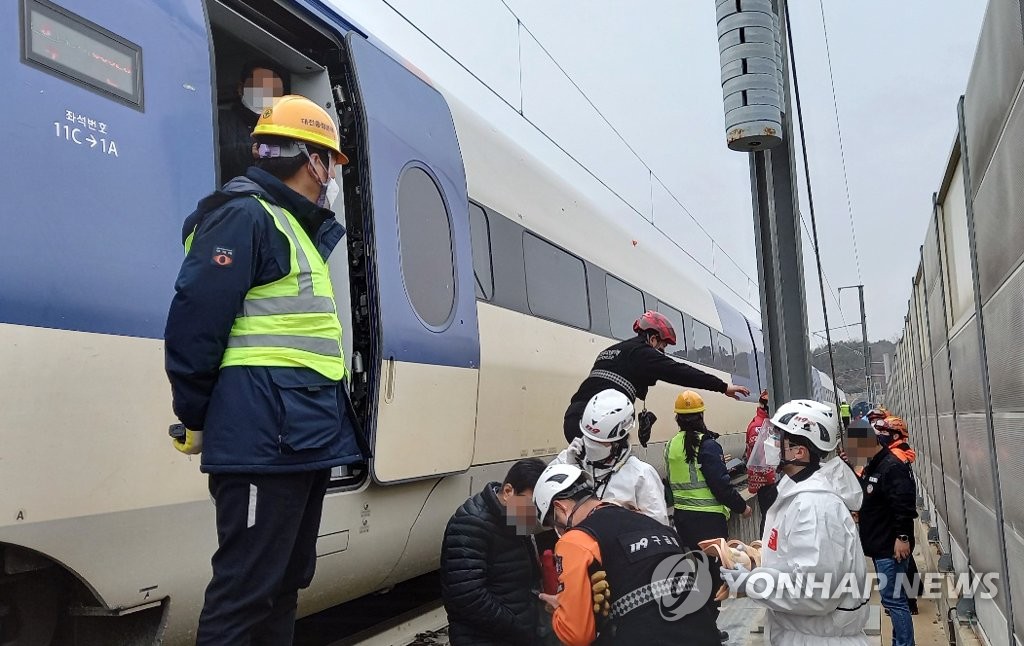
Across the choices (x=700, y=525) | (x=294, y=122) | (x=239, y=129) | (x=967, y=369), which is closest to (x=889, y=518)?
(x=700, y=525)

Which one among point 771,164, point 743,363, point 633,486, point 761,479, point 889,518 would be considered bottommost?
point 889,518

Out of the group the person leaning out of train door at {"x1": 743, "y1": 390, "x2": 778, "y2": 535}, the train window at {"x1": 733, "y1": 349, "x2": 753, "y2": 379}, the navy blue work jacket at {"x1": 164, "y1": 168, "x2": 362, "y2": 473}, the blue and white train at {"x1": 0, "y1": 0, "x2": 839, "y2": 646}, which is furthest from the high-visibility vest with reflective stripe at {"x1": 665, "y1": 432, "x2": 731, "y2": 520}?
the train window at {"x1": 733, "y1": 349, "x2": 753, "y2": 379}

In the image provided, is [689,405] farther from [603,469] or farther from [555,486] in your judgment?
[555,486]

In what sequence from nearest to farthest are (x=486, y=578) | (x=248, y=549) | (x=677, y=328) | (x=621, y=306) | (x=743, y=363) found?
(x=248, y=549), (x=486, y=578), (x=621, y=306), (x=677, y=328), (x=743, y=363)

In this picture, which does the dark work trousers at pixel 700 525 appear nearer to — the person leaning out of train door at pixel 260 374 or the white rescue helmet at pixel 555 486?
the white rescue helmet at pixel 555 486

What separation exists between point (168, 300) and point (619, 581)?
67.0 inches

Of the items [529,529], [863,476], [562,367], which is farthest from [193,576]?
[863,476]

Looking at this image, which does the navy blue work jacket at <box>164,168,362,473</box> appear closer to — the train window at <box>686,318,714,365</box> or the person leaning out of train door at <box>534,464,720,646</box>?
the person leaning out of train door at <box>534,464,720,646</box>

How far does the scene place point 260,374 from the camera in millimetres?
2389

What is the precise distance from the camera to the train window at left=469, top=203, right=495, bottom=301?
5.62 m

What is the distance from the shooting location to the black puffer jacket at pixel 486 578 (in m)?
3.92

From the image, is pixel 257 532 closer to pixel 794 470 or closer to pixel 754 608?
pixel 794 470

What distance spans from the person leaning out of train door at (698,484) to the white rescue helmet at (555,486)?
3.04m

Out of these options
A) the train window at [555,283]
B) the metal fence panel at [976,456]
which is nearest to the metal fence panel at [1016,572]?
the metal fence panel at [976,456]
